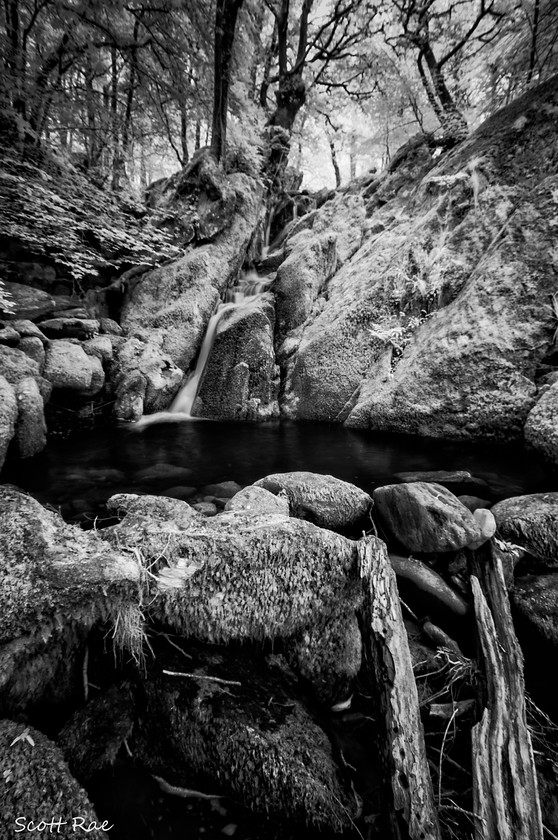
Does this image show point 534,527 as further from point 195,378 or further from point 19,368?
point 195,378

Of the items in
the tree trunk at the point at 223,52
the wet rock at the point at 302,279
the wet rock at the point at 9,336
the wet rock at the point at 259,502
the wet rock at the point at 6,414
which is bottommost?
the wet rock at the point at 259,502

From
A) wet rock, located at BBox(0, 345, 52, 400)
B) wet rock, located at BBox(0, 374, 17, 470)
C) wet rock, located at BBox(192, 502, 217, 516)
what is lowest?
wet rock, located at BBox(192, 502, 217, 516)

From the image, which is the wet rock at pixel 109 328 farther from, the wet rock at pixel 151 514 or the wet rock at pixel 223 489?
the wet rock at pixel 151 514

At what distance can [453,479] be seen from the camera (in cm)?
449

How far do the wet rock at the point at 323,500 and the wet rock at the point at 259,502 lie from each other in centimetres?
17

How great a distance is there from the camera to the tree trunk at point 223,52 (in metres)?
8.47

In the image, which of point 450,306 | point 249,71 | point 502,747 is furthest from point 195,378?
point 249,71

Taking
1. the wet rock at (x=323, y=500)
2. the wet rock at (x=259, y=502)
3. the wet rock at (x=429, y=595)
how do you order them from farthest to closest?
1. the wet rock at (x=323, y=500)
2. the wet rock at (x=259, y=502)
3. the wet rock at (x=429, y=595)

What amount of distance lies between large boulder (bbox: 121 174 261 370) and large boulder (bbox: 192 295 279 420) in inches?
45.0

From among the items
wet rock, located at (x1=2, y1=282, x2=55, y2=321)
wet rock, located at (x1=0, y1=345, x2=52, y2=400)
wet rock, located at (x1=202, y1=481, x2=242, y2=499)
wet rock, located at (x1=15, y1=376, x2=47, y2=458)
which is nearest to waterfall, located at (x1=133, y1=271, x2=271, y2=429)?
wet rock, located at (x1=0, y1=345, x2=52, y2=400)

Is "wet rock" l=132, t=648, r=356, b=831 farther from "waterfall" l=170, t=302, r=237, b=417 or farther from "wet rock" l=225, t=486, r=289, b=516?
"waterfall" l=170, t=302, r=237, b=417

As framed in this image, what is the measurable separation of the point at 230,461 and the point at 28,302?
6.20 metres

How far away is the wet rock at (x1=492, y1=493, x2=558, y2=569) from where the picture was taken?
271 centimetres

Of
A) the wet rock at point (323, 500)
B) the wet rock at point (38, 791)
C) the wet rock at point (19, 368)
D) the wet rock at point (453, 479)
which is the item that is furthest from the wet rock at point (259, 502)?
the wet rock at point (19, 368)
